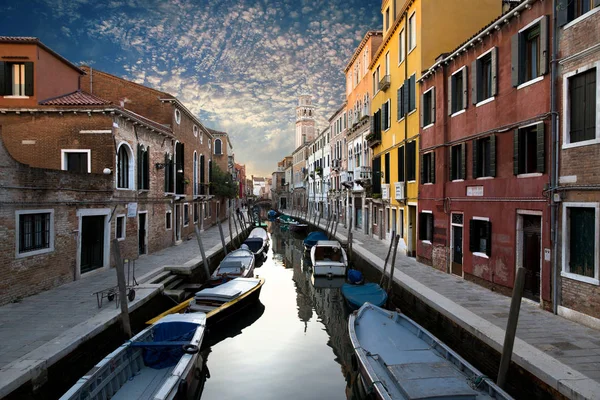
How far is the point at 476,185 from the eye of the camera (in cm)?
1222

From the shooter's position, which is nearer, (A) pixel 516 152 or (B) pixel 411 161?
(A) pixel 516 152

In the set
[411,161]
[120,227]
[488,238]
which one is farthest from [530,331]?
[120,227]

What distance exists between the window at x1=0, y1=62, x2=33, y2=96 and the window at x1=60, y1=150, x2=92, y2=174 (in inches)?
99.1

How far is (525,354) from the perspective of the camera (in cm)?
641

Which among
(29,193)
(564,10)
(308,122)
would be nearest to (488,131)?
(564,10)

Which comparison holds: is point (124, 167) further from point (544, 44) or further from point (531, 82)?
point (544, 44)

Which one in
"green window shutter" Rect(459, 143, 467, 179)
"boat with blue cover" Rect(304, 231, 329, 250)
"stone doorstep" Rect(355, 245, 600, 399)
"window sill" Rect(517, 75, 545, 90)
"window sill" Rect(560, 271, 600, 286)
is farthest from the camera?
"boat with blue cover" Rect(304, 231, 329, 250)

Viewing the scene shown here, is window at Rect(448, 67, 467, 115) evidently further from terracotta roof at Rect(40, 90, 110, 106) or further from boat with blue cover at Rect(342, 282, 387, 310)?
terracotta roof at Rect(40, 90, 110, 106)

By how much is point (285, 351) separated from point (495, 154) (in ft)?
25.7

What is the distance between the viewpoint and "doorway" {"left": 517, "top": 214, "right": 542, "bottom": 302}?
31.9 ft

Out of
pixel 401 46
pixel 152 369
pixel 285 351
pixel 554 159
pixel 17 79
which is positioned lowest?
pixel 285 351

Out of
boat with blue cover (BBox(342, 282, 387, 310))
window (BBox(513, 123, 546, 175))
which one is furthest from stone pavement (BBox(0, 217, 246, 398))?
window (BBox(513, 123, 546, 175))

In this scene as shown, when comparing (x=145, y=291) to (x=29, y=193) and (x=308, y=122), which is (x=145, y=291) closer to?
(x=29, y=193)

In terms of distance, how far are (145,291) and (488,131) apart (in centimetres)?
1092
